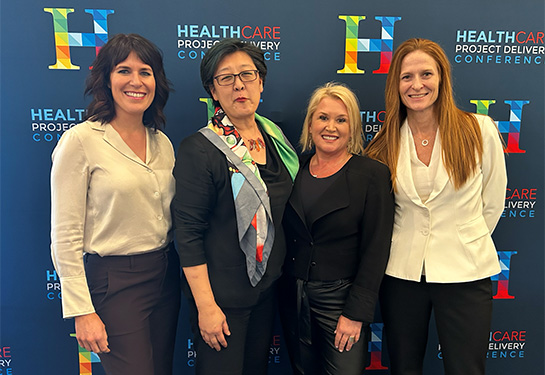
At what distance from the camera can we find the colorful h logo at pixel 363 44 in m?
1.91

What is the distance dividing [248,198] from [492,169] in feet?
3.30

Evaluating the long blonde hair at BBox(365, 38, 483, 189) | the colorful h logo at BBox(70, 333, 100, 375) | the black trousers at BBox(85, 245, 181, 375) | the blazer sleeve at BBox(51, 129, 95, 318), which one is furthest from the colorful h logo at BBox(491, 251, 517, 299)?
the colorful h logo at BBox(70, 333, 100, 375)

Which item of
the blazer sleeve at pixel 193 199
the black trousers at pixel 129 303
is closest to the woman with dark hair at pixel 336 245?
the blazer sleeve at pixel 193 199

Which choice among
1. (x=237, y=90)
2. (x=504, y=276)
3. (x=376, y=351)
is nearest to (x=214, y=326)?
(x=237, y=90)

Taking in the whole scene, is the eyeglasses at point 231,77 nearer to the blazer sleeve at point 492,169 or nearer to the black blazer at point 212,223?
the black blazer at point 212,223

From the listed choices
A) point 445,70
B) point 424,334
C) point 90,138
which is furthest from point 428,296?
point 90,138

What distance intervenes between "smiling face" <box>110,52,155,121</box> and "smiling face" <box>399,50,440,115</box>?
40.8 inches

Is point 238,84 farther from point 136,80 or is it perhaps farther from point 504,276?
point 504,276

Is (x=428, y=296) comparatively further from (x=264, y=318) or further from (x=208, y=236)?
(x=208, y=236)

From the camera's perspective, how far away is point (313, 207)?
1.41 meters

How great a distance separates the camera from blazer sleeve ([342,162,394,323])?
136 cm

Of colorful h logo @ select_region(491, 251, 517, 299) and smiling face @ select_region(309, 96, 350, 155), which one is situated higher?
smiling face @ select_region(309, 96, 350, 155)

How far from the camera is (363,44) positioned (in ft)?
6.32

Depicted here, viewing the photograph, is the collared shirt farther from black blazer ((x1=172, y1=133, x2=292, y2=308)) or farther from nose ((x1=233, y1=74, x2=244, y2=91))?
nose ((x1=233, y1=74, x2=244, y2=91))
